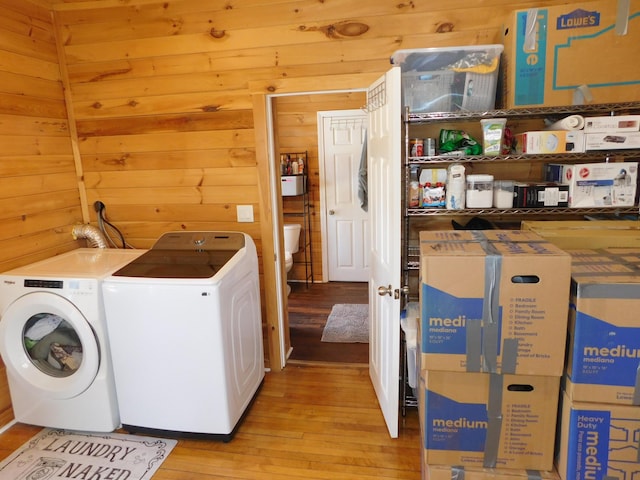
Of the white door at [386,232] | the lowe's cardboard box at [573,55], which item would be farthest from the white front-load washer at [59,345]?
the lowe's cardboard box at [573,55]

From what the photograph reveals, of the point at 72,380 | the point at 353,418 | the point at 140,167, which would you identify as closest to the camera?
the point at 72,380

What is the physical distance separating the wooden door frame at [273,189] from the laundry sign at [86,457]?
36.8 inches

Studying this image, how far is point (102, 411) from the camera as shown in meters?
2.30

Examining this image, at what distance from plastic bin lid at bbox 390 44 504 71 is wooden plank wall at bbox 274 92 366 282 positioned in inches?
91.8

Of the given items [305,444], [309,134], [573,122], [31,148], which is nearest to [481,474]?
[305,444]

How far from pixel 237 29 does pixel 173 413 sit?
2.22m

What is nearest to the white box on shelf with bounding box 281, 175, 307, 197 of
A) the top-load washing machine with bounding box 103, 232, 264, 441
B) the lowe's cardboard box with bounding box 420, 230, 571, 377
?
the top-load washing machine with bounding box 103, 232, 264, 441

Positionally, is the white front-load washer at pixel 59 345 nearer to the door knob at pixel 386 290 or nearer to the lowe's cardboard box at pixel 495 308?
the door knob at pixel 386 290

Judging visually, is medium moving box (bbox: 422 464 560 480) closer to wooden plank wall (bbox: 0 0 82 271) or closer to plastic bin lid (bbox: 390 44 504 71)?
plastic bin lid (bbox: 390 44 504 71)

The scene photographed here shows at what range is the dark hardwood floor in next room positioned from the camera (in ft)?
10.5

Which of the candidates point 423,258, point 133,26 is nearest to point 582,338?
point 423,258

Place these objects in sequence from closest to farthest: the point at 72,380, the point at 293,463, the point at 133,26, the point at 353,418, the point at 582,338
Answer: the point at 582,338, the point at 293,463, the point at 72,380, the point at 353,418, the point at 133,26

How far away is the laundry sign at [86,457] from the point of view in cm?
208

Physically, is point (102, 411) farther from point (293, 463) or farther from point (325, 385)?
point (325, 385)
